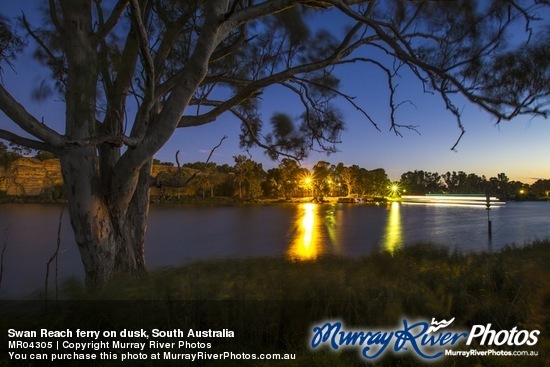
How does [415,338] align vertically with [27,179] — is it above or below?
below

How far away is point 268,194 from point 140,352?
64.6 metres

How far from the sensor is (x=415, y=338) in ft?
8.42

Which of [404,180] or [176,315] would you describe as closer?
[176,315]

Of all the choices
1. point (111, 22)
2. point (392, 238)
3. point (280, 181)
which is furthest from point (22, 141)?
point (280, 181)

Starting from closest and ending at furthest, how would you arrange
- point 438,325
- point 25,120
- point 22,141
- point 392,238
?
point 438,325, point 25,120, point 22,141, point 392,238

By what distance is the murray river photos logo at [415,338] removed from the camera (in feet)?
8.10

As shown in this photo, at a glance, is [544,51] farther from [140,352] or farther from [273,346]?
[140,352]

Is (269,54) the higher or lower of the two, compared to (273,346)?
higher

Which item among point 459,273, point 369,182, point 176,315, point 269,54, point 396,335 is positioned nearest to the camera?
point 396,335

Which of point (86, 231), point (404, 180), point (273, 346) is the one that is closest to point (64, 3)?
point (86, 231)

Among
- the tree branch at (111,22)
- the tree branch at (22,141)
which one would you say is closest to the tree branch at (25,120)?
the tree branch at (22,141)

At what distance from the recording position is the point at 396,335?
262 cm

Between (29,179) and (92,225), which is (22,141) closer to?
(92,225)

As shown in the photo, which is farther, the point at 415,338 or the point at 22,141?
the point at 22,141
